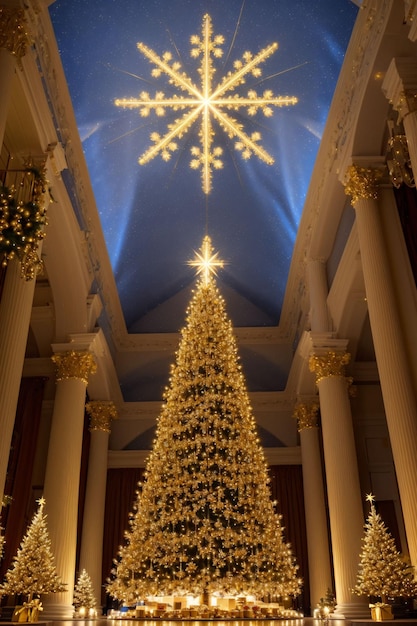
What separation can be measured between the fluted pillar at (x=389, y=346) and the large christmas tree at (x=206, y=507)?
63.7 inches

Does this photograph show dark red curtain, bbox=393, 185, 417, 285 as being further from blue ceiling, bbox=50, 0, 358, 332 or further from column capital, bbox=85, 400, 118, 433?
column capital, bbox=85, 400, 118, 433

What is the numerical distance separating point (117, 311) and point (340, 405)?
6.78 meters

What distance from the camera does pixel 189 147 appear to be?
1217cm

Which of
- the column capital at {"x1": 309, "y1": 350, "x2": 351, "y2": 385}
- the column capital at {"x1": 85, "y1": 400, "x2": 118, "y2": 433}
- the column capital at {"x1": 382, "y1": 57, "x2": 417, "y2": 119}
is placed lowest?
the column capital at {"x1": 309, "y1": 350, "x2": 351, "y2": 385}

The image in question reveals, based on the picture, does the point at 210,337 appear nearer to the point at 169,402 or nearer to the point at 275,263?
the point at 169,402

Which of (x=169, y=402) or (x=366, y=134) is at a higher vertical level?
(x=366, y=134)

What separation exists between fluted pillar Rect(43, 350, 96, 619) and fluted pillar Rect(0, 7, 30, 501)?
3990mm

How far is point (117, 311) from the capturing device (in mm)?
15266

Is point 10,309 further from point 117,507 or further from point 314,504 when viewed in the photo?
point 117,507

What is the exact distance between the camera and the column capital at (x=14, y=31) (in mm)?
6453

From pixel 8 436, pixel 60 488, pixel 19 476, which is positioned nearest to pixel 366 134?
pixel 8 436

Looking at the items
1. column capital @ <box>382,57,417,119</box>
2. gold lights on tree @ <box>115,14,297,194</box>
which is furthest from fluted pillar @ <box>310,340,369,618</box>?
column capital @ <box>382,57,417,119</box>

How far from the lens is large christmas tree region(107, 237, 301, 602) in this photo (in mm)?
6625

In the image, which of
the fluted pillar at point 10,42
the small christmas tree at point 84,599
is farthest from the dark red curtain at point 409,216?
the small christmas tree at point 84,599
